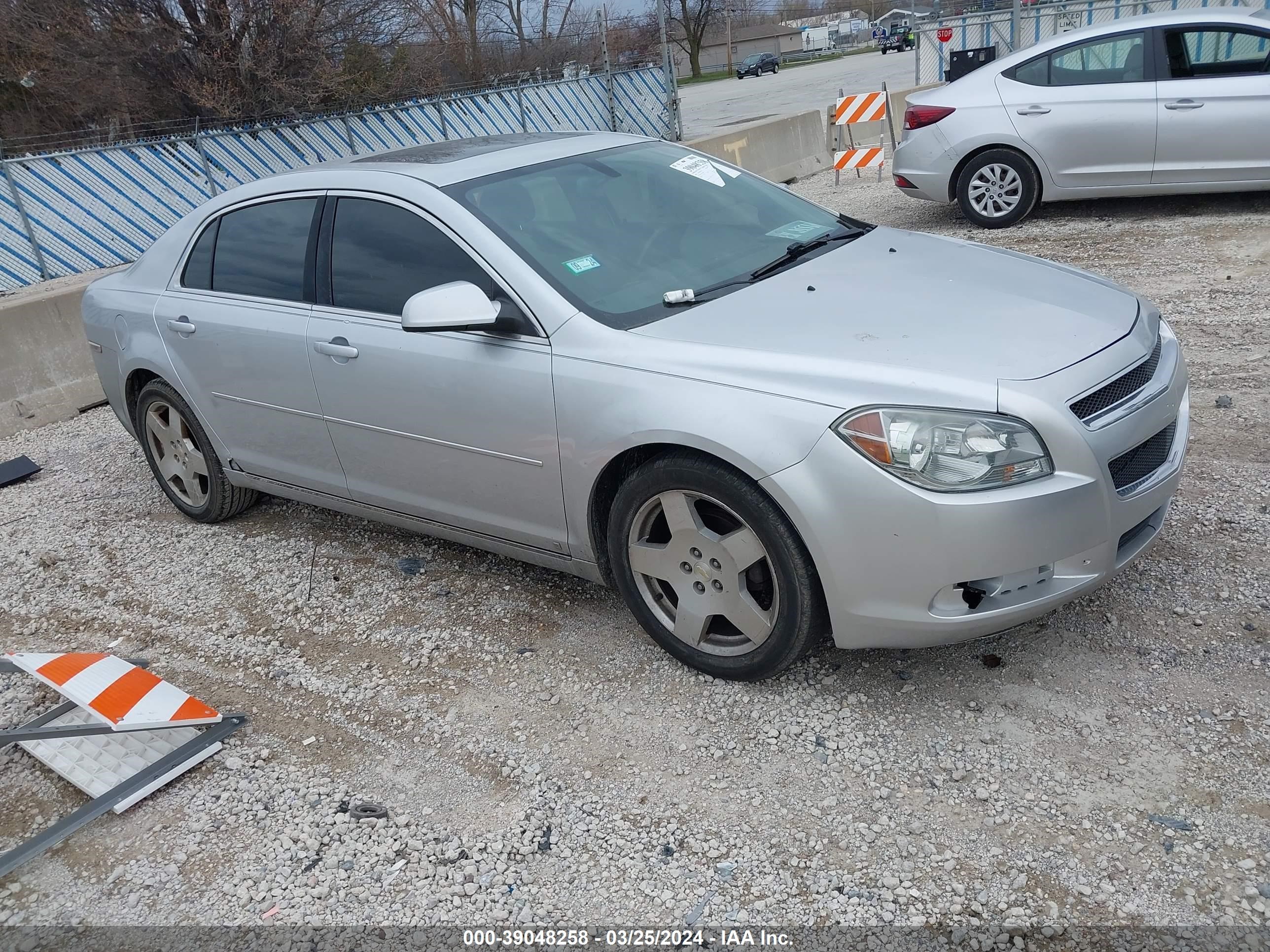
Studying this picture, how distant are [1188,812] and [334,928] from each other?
223 centimetres

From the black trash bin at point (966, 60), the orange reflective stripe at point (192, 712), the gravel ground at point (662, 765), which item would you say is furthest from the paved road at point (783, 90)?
the orange reflective stripe at point (192, 712)

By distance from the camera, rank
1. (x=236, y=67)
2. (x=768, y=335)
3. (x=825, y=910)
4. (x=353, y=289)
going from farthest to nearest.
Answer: (x=236, y=67) < (x=353, y=289) < (x=768, y=335) < (x=825, y=910)

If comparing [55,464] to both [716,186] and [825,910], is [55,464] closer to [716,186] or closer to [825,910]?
[716,186]

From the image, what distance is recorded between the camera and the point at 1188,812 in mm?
2703

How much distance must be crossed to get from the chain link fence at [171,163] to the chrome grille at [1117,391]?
328 inches

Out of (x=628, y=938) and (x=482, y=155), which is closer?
(x=628, y=938)

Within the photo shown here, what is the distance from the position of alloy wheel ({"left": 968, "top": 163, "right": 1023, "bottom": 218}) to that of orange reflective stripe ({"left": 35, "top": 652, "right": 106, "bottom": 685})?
26.3ft

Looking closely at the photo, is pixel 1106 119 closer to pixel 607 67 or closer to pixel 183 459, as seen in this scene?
pixel 183 459

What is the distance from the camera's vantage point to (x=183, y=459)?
5273 mm

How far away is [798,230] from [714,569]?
1.63 meters

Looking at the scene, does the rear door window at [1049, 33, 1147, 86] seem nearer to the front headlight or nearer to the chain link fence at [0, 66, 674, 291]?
the chain link fence at [0, 66, 674, 291]

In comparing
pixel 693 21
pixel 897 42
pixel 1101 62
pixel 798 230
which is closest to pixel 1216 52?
pixel 1101 62

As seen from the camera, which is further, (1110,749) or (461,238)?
(461,238)

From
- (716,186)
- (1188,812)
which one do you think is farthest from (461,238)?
(1188,812)
